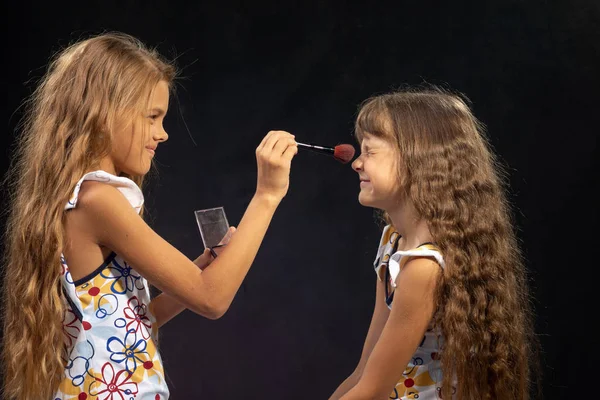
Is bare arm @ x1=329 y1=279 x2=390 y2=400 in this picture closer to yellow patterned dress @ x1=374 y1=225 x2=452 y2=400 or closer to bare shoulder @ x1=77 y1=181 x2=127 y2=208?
yellow patterned dress @ x1=374 y1=225 x2=452 y2=400

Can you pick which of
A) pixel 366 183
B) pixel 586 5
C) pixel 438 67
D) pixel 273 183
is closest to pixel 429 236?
pixel 366 183

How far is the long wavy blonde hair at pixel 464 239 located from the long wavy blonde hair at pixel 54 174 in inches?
17.8

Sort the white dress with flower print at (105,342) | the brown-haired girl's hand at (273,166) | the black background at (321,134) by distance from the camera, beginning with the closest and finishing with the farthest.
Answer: the white dress with flower print at (105,342)
the brown-haired girl's hand at (273,166)
the black background at (321,134)

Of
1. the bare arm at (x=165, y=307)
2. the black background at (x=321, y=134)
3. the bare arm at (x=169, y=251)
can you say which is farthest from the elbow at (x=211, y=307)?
the black background at (x=321, y=134)

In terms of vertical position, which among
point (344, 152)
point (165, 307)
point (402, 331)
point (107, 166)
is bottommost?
point (165, 307)

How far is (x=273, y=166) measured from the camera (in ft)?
4.12

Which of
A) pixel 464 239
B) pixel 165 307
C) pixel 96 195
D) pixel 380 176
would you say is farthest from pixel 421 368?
pixel 96 195

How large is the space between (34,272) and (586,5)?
160 centimetres

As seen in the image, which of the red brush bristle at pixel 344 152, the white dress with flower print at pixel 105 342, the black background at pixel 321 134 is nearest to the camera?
the white dress with flower print at pixel 105 342

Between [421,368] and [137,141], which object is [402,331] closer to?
[421,368]

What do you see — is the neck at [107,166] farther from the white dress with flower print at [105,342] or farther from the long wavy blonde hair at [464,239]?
the long wavy blonde hair at [464,239]

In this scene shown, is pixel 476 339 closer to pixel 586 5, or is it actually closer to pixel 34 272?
pixel 34 272

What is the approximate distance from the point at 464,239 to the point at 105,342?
24.3 inches

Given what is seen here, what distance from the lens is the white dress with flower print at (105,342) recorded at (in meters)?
1.14
